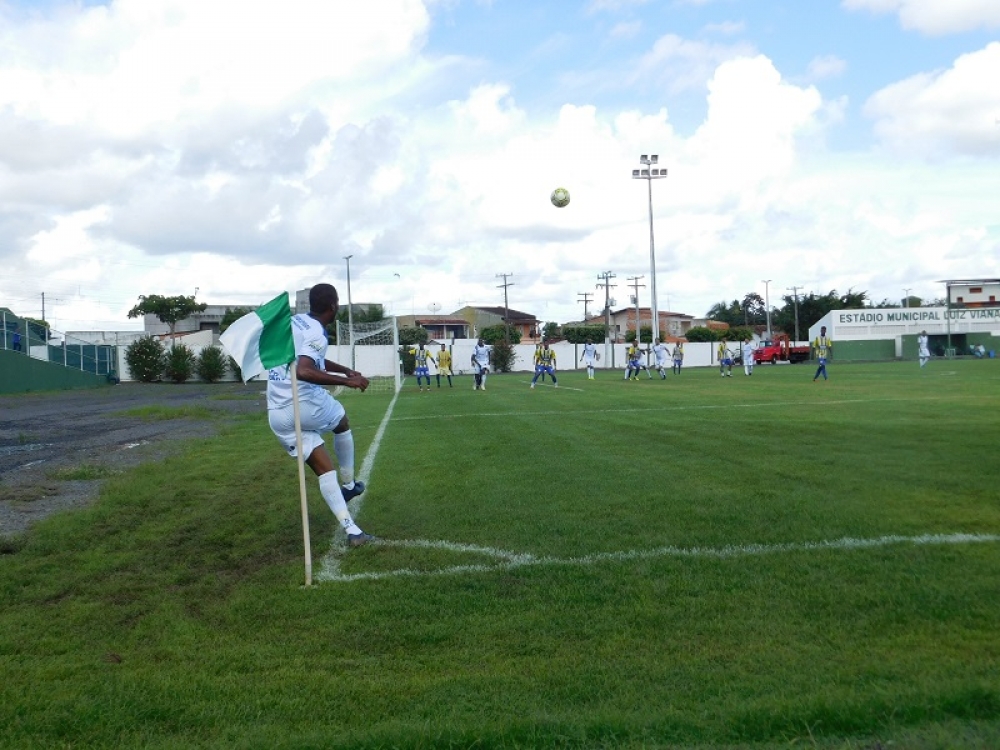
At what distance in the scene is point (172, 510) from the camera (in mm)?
9344

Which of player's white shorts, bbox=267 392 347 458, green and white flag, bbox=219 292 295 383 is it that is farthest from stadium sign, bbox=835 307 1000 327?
green and white flag, bbox=219 292 295 383

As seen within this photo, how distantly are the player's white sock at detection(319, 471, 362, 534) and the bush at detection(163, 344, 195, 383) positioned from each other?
51.3 metres

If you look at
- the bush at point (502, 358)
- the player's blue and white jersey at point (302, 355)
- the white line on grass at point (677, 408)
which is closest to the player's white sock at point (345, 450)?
the player's blue and white jersey at point (302, 355)

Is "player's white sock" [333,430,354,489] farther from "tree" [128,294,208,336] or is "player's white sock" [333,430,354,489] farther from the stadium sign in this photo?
"tree" [128,294,208,336]

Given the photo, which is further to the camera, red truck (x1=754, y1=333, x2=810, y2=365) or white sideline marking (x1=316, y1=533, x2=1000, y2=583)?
red truck (x1=754, y1=333, x2=810, y2=365)

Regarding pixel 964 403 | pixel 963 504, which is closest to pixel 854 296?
pixel 964 403

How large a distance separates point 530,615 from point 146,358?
2195 inches

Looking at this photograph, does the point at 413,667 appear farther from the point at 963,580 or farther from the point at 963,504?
the point at 963,504

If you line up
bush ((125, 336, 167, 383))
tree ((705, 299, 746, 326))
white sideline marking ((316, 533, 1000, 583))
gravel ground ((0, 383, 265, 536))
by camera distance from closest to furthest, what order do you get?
white sideline marking ((316, 533, 1000, 583)), gravel ground ((0, 383, 265, 536)), bush ((125, 336, 167, 383)), tree ((705, 299, 746, 326))

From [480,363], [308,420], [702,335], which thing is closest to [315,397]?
[308,420]

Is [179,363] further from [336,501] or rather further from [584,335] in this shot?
[584,335]

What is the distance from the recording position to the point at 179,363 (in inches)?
2196

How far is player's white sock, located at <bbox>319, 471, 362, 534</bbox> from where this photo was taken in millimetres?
7328

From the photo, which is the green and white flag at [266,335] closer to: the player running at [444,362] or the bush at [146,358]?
the player running at [444,362]
